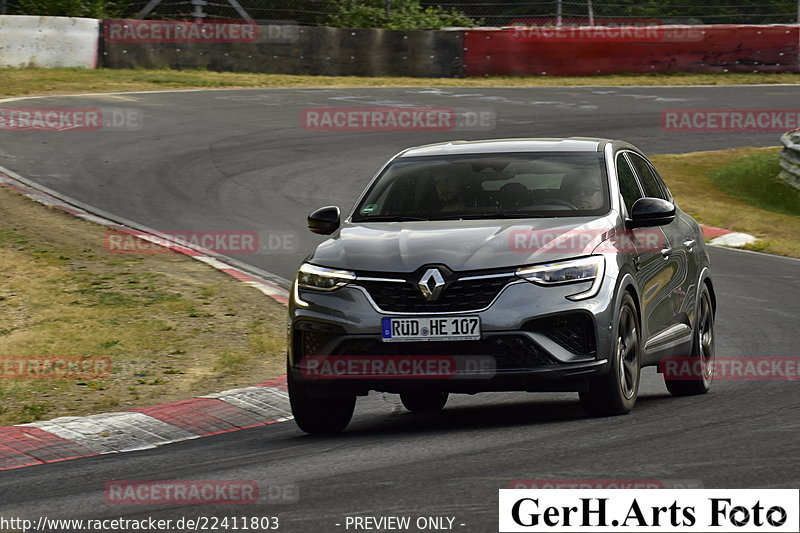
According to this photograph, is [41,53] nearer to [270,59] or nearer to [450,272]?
[270,59]

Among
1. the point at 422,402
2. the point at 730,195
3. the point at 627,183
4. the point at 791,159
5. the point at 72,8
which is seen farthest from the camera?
the point at 72,8

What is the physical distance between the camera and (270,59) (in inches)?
1281

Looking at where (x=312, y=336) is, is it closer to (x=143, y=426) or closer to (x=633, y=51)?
(x=143, y=426)

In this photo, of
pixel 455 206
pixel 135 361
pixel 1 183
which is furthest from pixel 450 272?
pixel 1 183

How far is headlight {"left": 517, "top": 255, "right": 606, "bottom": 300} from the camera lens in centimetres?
727

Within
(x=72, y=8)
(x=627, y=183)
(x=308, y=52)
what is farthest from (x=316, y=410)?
(x=72, y=8)

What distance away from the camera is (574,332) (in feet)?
24.0

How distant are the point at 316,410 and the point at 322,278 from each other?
78cm

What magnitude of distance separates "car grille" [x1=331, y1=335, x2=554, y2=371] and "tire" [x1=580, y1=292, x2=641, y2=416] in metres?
0.39

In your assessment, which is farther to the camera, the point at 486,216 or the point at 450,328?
the point at 486,216

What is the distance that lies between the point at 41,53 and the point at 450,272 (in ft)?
79.6

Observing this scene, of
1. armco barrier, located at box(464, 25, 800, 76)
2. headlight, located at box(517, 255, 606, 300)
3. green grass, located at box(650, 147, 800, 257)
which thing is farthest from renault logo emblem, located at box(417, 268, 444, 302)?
armco barrier, located at box(464, 25, 800, 76)

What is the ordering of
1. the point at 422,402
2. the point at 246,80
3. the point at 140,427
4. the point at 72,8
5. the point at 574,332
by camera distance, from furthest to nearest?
the point at 72,8 < the point at 246,80 < the point at 422,402 < the point at 140,427 < the point at 574,332

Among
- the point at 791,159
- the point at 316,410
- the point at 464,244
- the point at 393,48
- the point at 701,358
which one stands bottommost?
the point at 791,159
